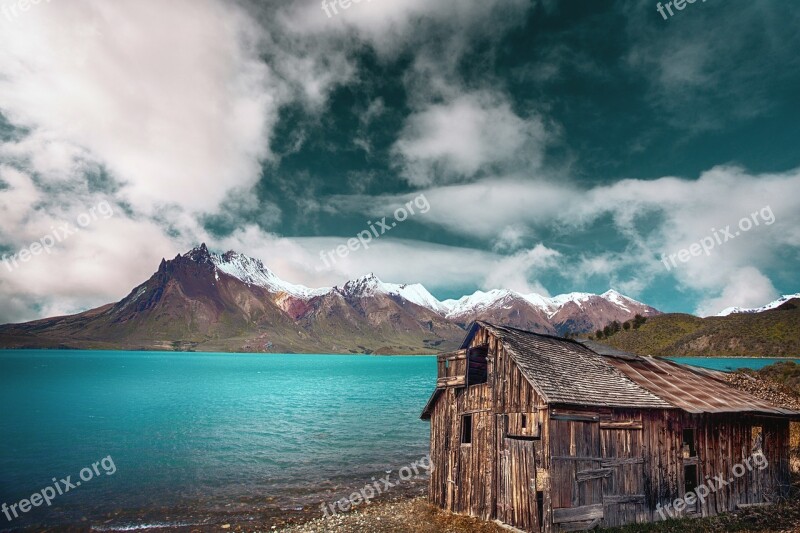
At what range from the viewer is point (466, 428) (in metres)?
24.0

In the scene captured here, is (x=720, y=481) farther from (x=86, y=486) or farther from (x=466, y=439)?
(x=86, y=486)

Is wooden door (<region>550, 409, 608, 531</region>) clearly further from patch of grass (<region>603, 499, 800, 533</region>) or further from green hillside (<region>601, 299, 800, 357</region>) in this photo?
green hillside (<region>601, 299, 800, 357</region>)

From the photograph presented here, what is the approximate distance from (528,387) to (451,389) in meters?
5.48

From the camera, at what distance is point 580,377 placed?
22.1m

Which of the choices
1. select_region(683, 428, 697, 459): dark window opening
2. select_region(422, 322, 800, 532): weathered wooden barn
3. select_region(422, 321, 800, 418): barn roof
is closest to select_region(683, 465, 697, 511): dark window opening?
select_region(422, 322, 800, 532): weathered wooden barn

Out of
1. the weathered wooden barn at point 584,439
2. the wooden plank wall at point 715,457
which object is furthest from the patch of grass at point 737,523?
the wooden plank wall at point 715,457

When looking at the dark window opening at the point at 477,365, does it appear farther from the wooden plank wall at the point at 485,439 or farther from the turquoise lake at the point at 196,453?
the turquoise lake at the point at 196,453

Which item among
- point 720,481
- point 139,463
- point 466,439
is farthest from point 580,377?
point 139,463

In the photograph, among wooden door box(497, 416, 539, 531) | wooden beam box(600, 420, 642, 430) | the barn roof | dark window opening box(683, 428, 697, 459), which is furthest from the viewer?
dark window opening box(683, 428, 697, 459)

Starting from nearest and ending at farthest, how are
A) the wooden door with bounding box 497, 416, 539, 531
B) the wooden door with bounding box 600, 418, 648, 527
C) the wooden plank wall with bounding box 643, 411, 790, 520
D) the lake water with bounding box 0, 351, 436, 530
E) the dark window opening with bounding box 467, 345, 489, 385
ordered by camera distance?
the wooden door with bounding box 497, 416, 539, 531, the wooden door with bounding box 600, 418, 648, 527, the wooden plank wall with bounding box 643, 411, 790, 520, the dark window opening with bounding box 467, 345, 489, 385, the lake water with bounding box 0, 351, 436, 530

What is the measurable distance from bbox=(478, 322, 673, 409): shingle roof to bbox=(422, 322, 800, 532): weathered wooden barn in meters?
0.08

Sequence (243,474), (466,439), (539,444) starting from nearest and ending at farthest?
(539,444) < (466,439) < (243,474)

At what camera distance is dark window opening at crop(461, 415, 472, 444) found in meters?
23.7

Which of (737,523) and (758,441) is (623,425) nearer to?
(737,523)
